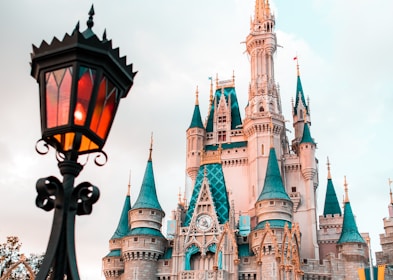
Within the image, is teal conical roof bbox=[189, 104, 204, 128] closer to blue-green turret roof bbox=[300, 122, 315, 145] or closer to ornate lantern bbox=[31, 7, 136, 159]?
blue-green turret roof bbox=[300, 122, 315, 145]

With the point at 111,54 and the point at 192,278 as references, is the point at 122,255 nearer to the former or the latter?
the point at 192,278

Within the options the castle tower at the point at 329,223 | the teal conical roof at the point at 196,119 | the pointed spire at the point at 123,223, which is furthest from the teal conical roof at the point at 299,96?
the pointed spire at the point at 123,223

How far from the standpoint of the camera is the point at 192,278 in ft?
114

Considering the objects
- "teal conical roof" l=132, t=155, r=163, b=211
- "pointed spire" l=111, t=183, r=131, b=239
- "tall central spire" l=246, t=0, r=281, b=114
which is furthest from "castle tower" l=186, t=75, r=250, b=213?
"pointed spire" l=111, t=183, r=131, b=239

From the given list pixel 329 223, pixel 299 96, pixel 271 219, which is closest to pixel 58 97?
pixel 271 219

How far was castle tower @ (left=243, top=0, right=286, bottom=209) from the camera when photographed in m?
43.8

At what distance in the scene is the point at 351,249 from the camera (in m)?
37.8

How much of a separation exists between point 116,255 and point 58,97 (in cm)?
3761

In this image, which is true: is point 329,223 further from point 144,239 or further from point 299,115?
point 144,239

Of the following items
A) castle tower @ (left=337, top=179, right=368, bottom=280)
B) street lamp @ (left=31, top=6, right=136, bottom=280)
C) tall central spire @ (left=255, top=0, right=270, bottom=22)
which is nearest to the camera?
street lamp @ (left=31, top=6, right=136, bottom=280)

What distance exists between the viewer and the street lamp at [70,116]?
328 centimetres

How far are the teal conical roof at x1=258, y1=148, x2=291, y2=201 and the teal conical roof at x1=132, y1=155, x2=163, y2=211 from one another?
7.50m

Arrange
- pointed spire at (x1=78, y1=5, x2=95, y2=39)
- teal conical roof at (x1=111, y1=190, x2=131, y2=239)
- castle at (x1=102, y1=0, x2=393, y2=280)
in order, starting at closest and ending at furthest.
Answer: pointed spire at (x1=78, y1=5, x2=95, y2=39) → castle at (x1=102, y1=0, x2=393, y2=280) → teal conical roof at (x1=111, y1=190, x2=131, y2=239)

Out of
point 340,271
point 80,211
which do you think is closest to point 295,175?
point 340,271
